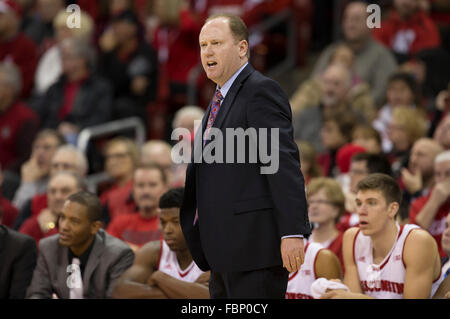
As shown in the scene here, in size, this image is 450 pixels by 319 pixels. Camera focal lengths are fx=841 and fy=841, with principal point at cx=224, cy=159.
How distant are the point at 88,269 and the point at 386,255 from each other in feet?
5.33

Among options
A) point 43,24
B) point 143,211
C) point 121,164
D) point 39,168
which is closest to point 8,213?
point 39,168

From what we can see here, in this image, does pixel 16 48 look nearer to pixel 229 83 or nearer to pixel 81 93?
pixel 81 93

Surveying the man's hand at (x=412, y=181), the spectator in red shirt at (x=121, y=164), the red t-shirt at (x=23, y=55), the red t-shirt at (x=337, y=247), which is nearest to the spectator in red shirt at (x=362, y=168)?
the man's hand at (x=412, y=181)

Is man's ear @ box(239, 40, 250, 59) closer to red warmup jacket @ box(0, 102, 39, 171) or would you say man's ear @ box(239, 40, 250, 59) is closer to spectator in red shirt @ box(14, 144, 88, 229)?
spectator in red shirt @ box(14, 144, 88, 229)

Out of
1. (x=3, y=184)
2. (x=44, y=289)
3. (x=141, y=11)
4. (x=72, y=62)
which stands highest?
(x=141, y=11)

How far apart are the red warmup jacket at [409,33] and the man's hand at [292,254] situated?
564cm

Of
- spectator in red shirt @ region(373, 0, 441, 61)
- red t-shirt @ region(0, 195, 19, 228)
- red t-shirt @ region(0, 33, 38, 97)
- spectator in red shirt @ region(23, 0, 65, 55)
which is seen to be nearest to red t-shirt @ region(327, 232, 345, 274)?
red t-shirt @ region(0, 195, 19, 228)

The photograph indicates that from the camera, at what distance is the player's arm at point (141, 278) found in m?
4.50

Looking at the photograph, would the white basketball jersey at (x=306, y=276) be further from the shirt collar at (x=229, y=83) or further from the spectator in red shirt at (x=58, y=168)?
the spectator in red shirt at (x=58, y=168)

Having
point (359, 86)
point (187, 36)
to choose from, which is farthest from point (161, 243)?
point (187, 36)

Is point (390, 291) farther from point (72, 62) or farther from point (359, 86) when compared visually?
point (72, 62)

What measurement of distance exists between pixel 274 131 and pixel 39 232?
3.18m

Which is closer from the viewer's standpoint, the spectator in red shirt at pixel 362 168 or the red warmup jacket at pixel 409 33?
the spectator in red shirt at pixel 362 168

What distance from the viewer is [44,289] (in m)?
4.70
